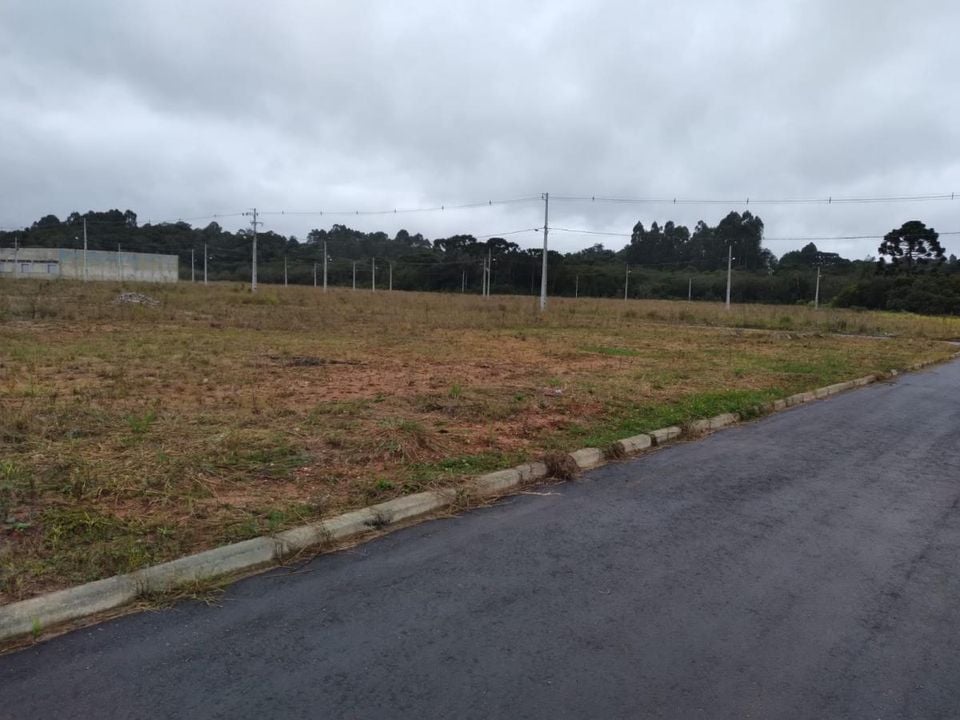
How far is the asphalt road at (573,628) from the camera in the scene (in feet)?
9.69

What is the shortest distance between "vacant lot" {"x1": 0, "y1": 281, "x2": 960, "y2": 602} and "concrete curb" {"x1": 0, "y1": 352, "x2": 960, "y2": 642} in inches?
6.4

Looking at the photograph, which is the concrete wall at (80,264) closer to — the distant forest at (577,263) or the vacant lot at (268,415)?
the distant forest at (577,263)

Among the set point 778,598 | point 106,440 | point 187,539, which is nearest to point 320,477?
point 187,539

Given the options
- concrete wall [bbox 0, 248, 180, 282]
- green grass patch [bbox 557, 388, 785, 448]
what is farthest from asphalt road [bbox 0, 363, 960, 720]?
concrete wall [bbox 0, 248, 180, 282]

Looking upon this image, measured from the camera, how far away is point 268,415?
8.02 metres

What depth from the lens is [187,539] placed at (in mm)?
4449

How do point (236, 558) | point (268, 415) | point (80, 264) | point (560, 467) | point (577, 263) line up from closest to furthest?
point (236, 558)
point (560, 467)
point (268, 415)
point (80, 264)
point (577, 263)

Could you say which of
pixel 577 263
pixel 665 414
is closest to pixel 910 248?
pixel 577 263

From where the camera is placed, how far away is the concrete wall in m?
78.3

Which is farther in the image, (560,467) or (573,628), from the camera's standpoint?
(560,467)

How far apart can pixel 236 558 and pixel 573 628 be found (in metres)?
2.18

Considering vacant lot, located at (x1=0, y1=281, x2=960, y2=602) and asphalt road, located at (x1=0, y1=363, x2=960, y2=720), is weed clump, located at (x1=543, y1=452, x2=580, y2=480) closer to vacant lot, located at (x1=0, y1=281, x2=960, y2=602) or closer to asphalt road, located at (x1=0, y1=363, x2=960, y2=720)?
vacant lot, located at (x1=0, y1=281, x2=960, y2=602)

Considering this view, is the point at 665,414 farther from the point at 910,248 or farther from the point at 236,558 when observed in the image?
the point at 910,248

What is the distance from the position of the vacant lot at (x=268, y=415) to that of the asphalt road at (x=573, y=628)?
0.86 meters
